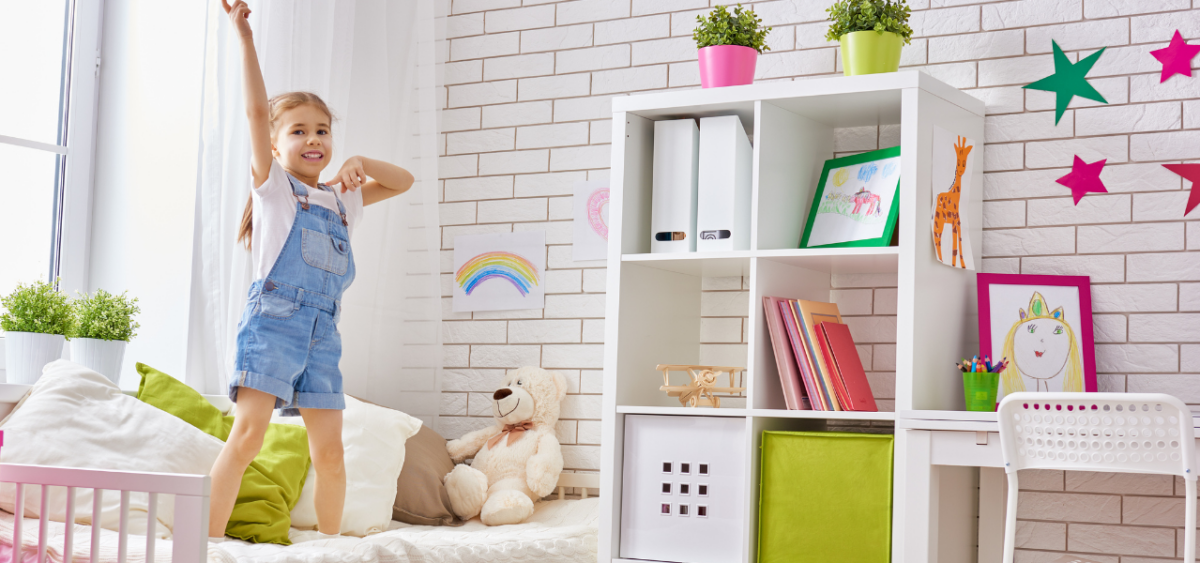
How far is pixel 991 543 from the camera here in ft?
7.48

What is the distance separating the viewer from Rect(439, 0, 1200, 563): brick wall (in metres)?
2.21

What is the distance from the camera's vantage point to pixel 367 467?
92.7 inches

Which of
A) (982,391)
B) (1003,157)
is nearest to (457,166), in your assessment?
(1003,157)

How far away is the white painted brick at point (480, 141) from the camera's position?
293 cm

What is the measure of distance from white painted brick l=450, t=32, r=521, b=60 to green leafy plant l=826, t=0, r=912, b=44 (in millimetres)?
998

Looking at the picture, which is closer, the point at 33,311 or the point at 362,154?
the point at 33,311

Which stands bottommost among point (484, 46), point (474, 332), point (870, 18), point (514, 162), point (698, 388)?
point (698, 388)

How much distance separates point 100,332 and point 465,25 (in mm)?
1359

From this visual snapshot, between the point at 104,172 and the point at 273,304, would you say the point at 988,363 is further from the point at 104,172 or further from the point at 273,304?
the point at 104,172

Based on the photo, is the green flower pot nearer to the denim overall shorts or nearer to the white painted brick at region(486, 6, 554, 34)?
the white painted brick at region(486, 6, 554, 34)

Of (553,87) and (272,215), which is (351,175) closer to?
(272,215)

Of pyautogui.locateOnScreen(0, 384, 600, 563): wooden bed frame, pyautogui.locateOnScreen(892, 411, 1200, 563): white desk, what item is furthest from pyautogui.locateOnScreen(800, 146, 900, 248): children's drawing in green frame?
pyautogui.locateOnScreen(0, 384, 600, 563): wooden bed frame

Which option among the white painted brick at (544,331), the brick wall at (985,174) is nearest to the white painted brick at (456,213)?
the brick wall at (985,174)

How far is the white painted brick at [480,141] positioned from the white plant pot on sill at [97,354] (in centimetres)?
111
